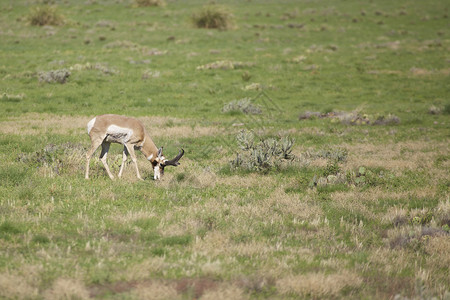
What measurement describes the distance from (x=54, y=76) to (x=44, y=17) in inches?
923

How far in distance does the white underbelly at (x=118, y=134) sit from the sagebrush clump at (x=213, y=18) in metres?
40.7

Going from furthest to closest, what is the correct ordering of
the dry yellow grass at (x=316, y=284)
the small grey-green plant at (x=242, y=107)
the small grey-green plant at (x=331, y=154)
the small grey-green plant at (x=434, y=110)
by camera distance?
the small grey-green plant at (x=434, y=110) → the small grey-green plant at (x=242, y=107) → the small grey-green plant at (x=331, y=154) → the dry yellow grass at (x=316, y=284)

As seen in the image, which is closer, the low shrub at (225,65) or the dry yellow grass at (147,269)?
the dry yellow grass at (147,269)

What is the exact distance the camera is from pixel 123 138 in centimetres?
1162

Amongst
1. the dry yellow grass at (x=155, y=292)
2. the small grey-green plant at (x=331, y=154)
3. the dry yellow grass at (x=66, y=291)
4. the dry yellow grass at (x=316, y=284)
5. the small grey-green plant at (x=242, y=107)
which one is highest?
the dry yellow grass at (x=66, y=291)

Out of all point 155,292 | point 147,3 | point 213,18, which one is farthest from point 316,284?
point 147,3

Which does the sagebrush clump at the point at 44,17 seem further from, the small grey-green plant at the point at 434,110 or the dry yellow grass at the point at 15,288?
the dry yellow grass at the point at 15,288

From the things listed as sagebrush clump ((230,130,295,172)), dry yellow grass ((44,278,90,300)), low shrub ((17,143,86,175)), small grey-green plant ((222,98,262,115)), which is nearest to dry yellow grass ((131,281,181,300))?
Result: dry yellow grass ((44,278,90,300))

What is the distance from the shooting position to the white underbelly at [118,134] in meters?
11.2

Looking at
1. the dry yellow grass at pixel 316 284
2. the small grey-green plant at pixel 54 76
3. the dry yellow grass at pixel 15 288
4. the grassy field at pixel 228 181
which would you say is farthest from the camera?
the small grey-green plant at pixel 54 76

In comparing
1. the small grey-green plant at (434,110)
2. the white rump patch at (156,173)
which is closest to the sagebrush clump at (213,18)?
the small grey-green plant at (434,110)

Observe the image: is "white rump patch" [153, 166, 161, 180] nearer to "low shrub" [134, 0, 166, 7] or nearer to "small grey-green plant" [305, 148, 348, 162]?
"small grey-green plant" [305, 148, 348, 162]

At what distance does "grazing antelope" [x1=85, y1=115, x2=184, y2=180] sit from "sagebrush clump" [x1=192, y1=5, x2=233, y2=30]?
40.4m

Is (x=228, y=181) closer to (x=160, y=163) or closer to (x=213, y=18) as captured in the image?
(x=160, y=163)
